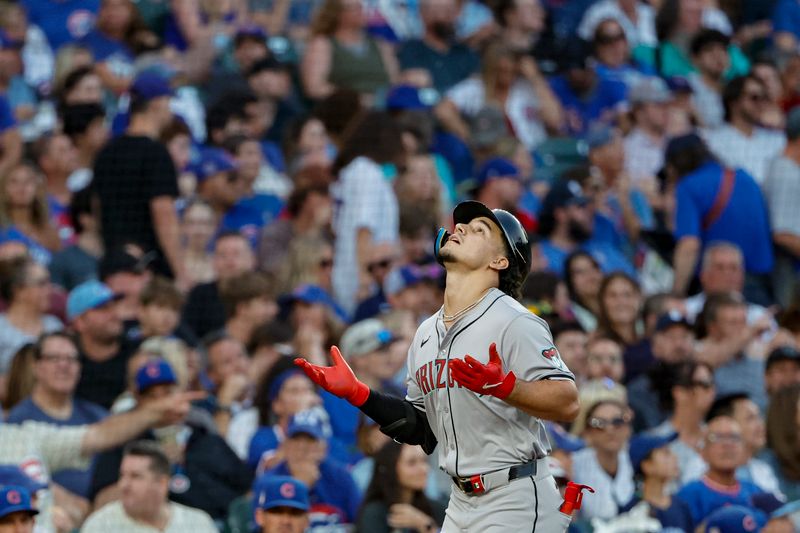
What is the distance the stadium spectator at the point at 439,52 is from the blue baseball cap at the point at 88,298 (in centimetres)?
409

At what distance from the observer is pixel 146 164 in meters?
A: 9.33

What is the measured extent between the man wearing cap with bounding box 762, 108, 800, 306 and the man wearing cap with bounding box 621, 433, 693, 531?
2.78 m

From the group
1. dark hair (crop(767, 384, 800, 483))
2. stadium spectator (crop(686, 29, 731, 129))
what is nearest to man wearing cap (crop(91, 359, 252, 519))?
dark hair (crop(767, 384, 800, 483))

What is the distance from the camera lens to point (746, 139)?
36.8 ft

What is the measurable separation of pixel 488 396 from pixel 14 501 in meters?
2.46

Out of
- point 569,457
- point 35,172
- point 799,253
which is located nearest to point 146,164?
point 35,172

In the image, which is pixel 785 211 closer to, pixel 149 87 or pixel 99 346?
pixel 149 87

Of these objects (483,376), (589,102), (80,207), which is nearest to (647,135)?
(589,102)

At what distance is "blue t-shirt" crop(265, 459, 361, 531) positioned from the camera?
7.19 meters

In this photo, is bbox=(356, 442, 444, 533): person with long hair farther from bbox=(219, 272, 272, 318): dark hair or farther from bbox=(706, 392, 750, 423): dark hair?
bbox=(219, 272, 272, 318): dark hair

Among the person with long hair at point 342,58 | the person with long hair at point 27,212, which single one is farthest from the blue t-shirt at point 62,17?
the person with long hair at point 27,212

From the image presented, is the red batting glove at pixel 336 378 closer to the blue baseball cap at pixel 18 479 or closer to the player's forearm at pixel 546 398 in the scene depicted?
the player's forearm at pixel 546 398

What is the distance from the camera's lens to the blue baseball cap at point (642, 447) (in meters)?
7.70

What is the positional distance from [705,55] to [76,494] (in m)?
6.57
